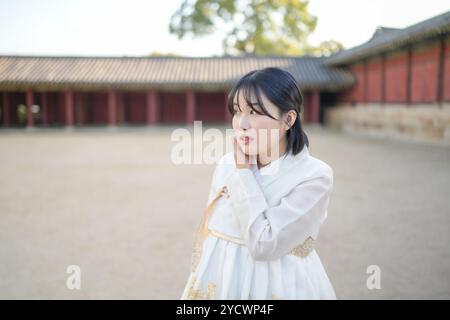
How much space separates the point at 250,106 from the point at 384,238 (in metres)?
3.60

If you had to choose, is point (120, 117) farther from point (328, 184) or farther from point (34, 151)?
point (328, 184)

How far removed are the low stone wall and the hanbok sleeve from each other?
12.5 metres

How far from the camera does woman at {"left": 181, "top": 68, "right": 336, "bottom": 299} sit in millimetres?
1264

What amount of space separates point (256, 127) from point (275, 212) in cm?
28

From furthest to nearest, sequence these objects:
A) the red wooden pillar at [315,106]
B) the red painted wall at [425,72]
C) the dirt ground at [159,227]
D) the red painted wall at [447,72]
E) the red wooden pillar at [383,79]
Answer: the red wooden pillar at [315,106] < the red wooden pillar at [383,79] < the red painted wall at [425,72] < the red painted wall at [447,72] < the dirt ground at [159,227]

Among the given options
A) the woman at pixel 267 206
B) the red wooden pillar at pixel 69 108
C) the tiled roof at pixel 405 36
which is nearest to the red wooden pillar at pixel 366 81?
the tiled roof at pixel 405 36

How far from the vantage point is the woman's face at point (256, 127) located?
4.29 feet

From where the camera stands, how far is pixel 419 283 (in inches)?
127

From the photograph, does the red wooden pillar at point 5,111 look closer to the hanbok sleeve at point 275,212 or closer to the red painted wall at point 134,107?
the red painted wall at point 134,107

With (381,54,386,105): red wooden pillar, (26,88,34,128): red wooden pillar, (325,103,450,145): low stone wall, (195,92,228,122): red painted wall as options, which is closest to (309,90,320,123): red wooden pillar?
(325,103,450,145): low stone wall

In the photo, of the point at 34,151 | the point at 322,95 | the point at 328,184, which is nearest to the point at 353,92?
the point at 322,95

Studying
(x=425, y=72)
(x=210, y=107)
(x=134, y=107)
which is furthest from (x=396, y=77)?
(x=134, y=107)

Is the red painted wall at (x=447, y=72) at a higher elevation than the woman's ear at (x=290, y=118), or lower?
higher

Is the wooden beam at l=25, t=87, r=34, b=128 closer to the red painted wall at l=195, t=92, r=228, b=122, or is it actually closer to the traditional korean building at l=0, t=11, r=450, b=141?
the traditional korean building at l=0, t=11, r=450, b=141
